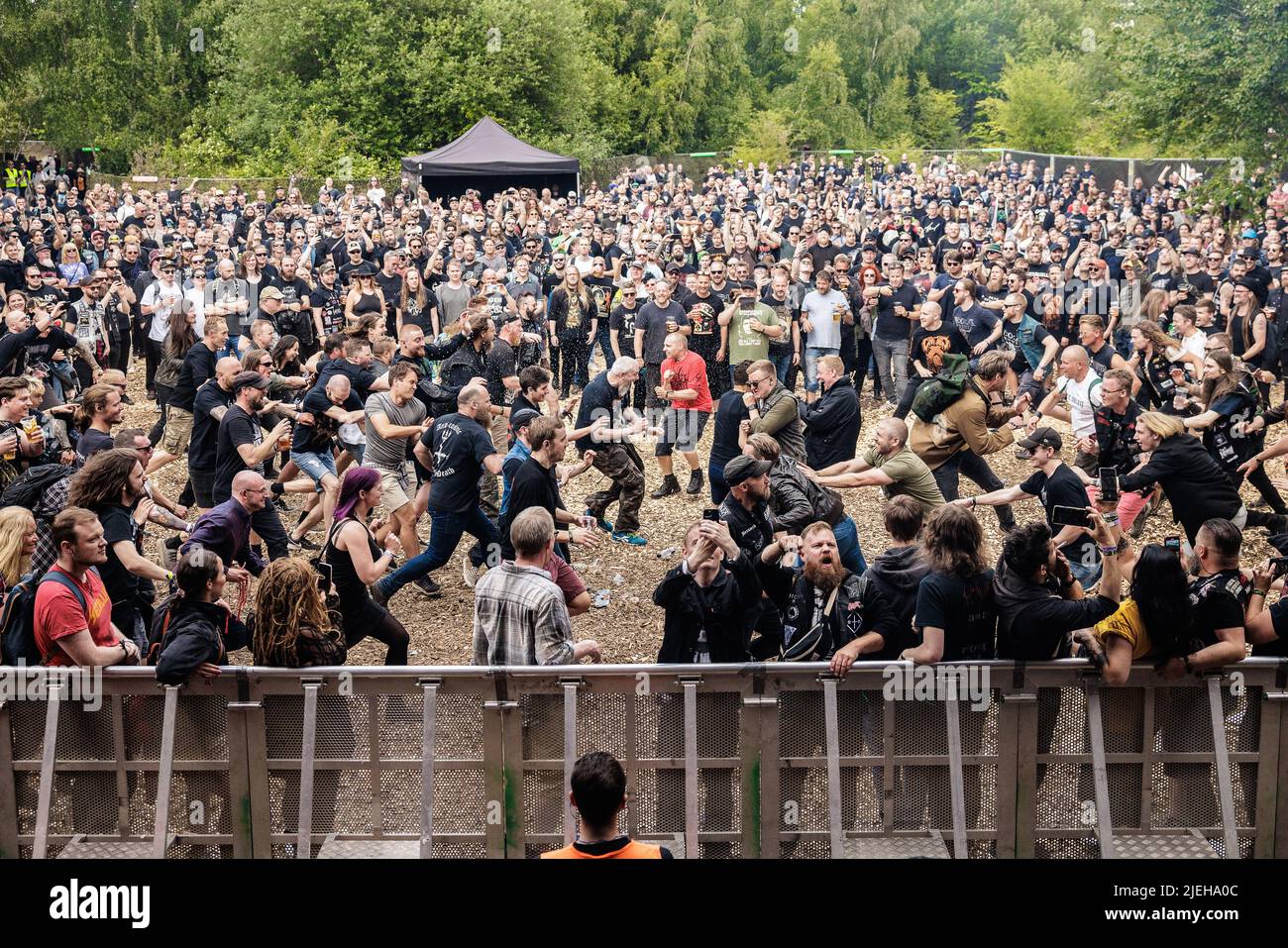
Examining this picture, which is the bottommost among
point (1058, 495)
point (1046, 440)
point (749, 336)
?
point (1058, 495)

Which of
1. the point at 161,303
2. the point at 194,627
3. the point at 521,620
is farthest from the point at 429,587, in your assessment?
the point at 161,303

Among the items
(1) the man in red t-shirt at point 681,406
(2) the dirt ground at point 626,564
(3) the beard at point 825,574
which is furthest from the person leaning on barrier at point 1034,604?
(1) the man in red t-shirt at point 681,406

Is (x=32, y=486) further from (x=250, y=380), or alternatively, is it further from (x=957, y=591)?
(x=957, y=591)

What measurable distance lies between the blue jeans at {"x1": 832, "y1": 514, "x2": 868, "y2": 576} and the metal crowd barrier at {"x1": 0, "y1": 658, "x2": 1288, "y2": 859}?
190cm

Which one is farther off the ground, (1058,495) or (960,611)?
(1058,495)

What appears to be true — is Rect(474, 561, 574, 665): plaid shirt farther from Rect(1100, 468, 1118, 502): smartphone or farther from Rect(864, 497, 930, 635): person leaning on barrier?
Rect(1100, 468, 1118, 502): smartphone

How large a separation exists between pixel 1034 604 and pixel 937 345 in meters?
5.55

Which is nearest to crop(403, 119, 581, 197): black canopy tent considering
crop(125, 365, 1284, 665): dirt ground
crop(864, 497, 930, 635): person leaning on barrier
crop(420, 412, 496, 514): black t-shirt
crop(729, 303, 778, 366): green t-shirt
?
crop(125, 365, 1284, 665): dirt ground

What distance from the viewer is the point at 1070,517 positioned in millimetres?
7430

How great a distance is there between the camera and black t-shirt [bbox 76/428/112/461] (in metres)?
8.26

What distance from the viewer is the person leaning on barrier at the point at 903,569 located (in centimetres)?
594

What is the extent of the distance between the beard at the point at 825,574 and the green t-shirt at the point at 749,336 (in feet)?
24.3
